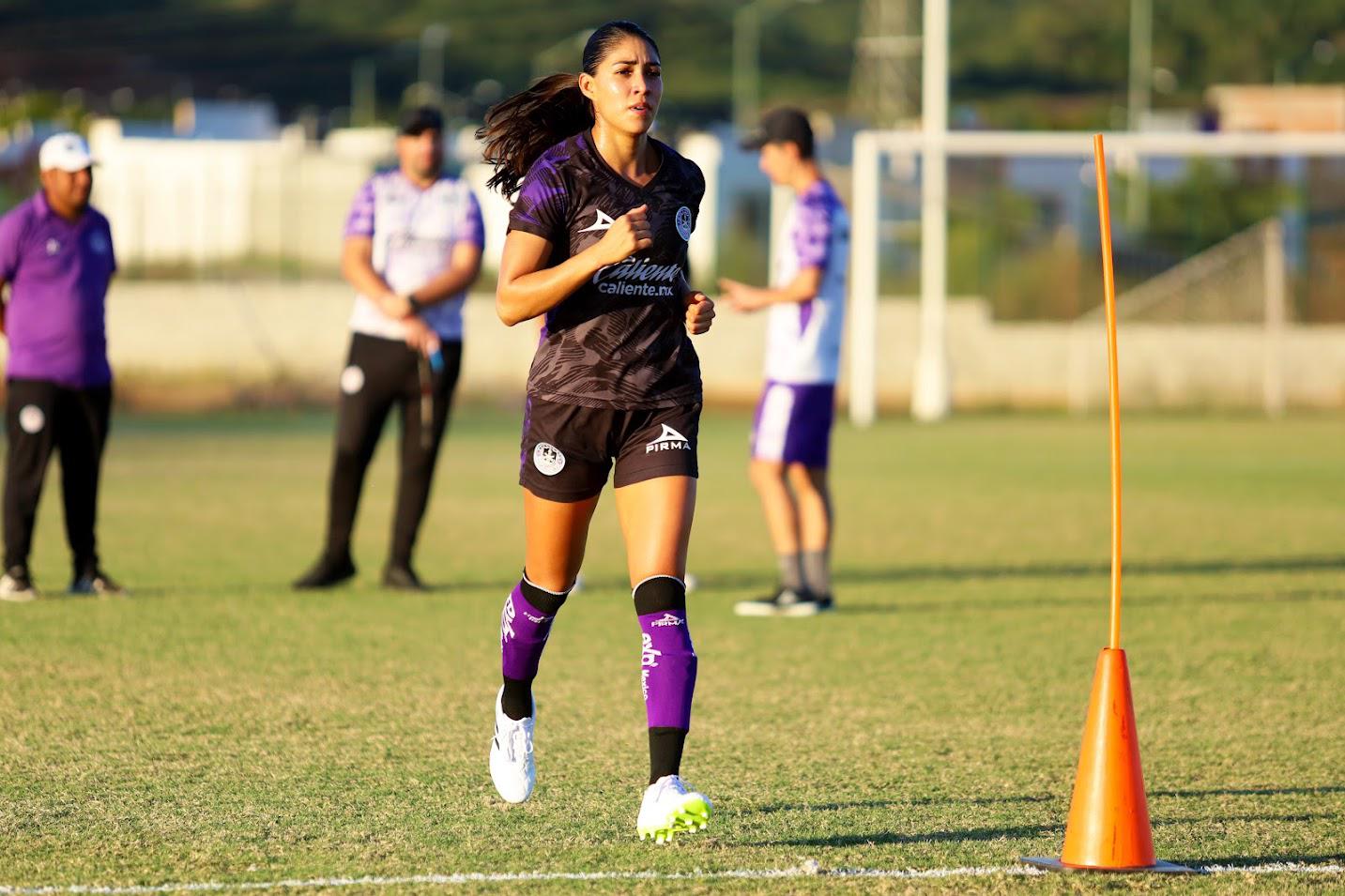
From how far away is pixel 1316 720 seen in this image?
769 centimetres

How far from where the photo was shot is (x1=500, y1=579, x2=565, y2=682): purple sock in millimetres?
6102

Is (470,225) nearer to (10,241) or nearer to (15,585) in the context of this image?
(10,241)

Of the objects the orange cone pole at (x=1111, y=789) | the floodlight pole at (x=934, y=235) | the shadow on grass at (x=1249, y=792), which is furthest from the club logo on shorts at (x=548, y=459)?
the floodlight pole at (x=934, y=235)

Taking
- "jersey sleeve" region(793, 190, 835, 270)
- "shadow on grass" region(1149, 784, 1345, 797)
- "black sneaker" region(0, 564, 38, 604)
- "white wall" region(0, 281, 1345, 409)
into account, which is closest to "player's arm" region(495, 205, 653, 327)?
"shadow on grass" region(1149, 784, 1345, 797)

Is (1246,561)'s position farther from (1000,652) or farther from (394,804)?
(394,804)

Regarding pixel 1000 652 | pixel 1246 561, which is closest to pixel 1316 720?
pixel 1000 652

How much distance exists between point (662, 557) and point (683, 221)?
0.94m

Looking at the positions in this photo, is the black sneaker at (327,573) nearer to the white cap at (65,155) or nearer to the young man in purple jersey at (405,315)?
the young man in purple jersey at (405,315)

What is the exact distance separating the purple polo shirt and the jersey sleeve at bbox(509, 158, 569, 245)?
198 inches

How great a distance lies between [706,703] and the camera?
316 inches

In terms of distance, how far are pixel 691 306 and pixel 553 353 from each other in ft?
1.37

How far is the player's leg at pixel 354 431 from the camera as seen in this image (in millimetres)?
10859

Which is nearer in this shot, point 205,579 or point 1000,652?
point 1000,652

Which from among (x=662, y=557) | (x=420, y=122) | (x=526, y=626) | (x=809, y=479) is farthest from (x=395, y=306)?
(x=662, y=557)
